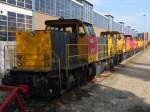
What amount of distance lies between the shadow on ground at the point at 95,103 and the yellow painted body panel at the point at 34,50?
4.54 ft

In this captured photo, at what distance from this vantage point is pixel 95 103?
34.9 feet

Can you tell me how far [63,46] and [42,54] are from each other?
1.20 m

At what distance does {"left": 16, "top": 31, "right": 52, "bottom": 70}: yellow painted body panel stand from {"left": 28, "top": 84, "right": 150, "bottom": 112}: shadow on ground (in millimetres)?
1383

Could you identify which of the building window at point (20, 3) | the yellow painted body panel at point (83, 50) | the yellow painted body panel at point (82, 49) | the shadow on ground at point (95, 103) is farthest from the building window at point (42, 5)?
the shadow on ground at point (95, 103)

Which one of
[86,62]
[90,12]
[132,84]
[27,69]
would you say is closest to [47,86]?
[27,69]

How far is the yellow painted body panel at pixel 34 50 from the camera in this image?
36.7ft

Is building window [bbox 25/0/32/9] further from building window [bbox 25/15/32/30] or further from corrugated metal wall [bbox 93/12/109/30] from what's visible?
corrugated metal wall [bbox 93/12/109/30]

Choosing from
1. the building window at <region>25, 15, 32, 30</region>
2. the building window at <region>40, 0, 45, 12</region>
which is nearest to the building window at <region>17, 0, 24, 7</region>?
the building window at <region>25, 15, 32, 30</region>

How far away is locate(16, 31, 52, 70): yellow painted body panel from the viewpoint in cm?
1117

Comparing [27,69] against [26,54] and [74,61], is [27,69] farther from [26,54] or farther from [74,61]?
[74,61]

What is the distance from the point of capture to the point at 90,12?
57500 millimetres

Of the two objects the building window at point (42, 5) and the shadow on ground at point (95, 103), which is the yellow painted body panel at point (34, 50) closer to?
the shadow on ground at point (95, 103)

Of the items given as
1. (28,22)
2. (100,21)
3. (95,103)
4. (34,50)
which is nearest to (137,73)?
(95,103)

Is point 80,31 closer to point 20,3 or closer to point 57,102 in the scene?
point 57,102
